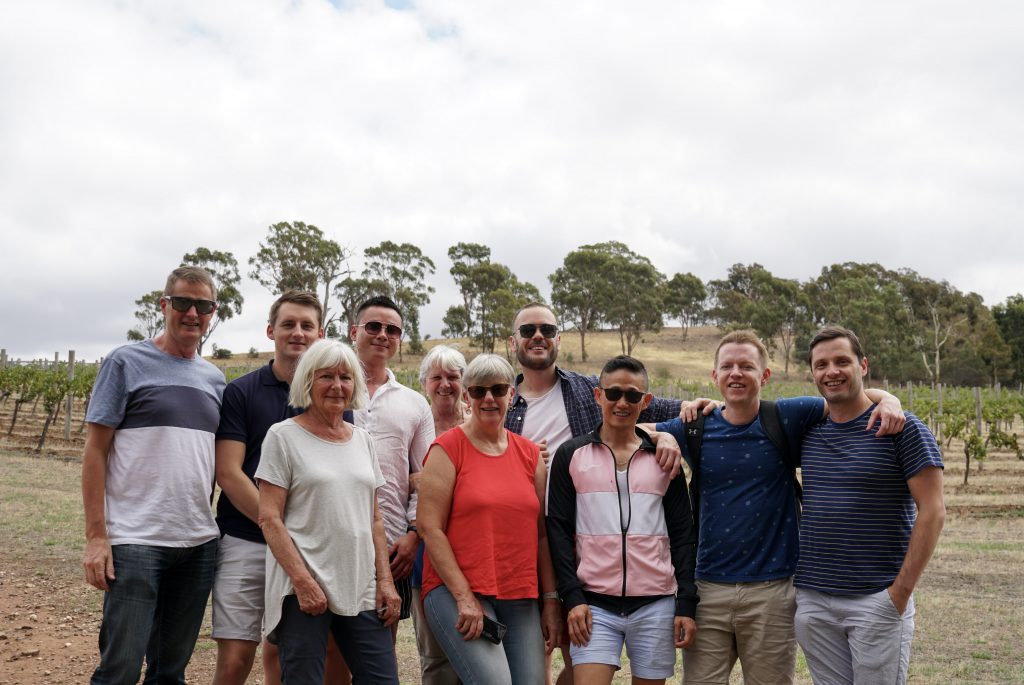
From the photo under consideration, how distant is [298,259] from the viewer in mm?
41750

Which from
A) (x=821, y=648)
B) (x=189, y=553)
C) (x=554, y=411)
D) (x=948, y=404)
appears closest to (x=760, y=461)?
(x=821, y=648)

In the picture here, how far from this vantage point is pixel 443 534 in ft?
9.30

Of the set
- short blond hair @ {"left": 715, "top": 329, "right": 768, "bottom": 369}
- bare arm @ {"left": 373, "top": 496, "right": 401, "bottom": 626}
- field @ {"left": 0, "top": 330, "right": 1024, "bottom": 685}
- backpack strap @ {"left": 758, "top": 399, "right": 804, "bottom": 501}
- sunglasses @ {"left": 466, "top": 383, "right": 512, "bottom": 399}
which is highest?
short blond hair @ {"left": 715, "top": 329, "right": 768, "bottom": 369}

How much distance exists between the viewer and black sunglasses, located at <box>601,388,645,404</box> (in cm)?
303

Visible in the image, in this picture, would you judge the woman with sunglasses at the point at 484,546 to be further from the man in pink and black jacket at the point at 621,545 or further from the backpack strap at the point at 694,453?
the backpack strap at the point at 694,453

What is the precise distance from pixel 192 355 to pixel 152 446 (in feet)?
1.26

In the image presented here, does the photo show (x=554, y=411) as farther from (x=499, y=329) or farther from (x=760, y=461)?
(x=499, y=329)

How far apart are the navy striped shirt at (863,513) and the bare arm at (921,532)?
0.04 m

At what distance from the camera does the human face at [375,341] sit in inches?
138

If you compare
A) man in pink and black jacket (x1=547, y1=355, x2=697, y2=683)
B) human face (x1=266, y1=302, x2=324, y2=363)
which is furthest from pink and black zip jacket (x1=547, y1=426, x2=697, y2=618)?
human face (x1=266, y1=302, x2=324, y2=363)

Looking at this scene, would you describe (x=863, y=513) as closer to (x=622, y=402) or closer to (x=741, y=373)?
(x=741, y=373)

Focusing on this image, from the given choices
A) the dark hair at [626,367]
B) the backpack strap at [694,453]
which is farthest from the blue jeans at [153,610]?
the backpack strap at [694,453]

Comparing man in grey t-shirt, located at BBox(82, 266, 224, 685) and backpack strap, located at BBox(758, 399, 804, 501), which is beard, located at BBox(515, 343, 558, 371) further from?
man in grey t-shirt, located at BBox(82, 266, 224, 685)

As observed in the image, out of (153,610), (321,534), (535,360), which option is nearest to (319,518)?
(321,534)
